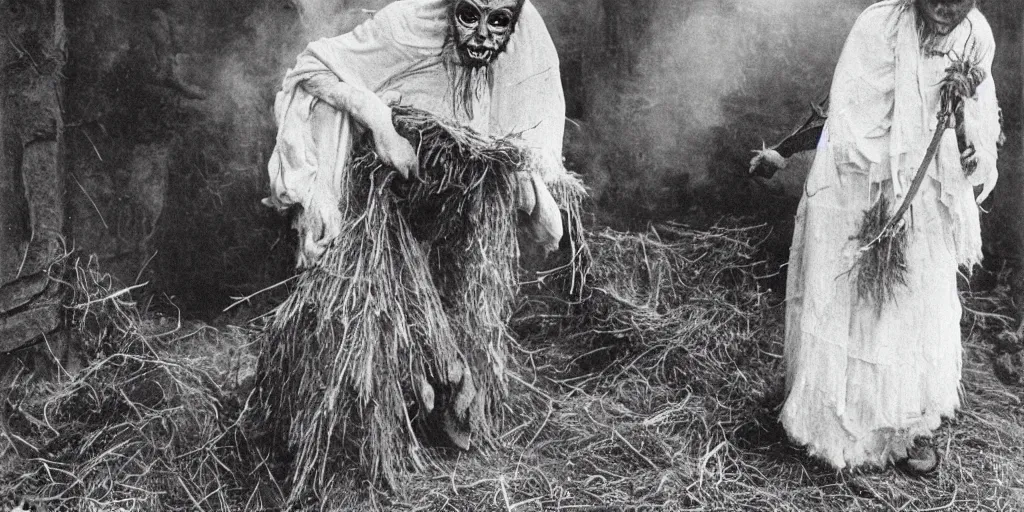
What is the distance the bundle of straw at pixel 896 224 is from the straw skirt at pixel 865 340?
44 millimetres

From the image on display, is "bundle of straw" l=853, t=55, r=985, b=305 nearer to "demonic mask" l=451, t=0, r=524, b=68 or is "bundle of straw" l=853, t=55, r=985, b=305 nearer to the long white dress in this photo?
the long white dress

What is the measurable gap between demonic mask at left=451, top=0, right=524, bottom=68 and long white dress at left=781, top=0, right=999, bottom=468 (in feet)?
4.30

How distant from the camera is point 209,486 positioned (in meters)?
4.48

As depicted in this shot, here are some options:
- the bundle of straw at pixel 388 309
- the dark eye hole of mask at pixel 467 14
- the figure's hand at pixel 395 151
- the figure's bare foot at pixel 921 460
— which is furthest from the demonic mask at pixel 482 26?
the figure's bare foot at pixel 921 460

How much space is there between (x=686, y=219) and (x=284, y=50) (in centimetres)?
215

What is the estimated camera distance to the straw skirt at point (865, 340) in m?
4.57

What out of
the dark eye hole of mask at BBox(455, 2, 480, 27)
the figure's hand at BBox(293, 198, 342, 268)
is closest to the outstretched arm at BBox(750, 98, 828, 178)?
the dark eye hole of mask at BBox(455, 2, 480, 27)

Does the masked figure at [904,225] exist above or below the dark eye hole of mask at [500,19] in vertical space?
below

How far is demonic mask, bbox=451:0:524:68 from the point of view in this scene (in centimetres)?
457

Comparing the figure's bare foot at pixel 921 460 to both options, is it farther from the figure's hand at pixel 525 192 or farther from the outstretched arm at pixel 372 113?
the outstretched arm at pixel 372 113

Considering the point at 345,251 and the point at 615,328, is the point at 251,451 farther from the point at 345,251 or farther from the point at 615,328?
the point at 615,328

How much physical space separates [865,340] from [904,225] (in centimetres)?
46

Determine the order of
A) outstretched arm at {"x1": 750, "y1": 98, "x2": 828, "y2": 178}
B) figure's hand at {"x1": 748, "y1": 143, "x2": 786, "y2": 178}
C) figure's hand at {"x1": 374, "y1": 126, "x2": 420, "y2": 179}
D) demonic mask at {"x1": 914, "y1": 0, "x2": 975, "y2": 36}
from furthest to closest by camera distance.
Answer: outstretched arm at {"x1": 750, "y1": 98, "x2": 828, "y2": 178}
figure's hand at {"x1": 748, "y1": 143, "x2": 786, "y2": 178}
demonic mask at {"x1": 914, "y1": 0, "x2": 975, "y2": 36}
figure's hand at {"x1": 374, "y1": 126, "x2": 420, "y2": 179}

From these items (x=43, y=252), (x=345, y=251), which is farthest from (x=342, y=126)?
(x=43, y=252)
